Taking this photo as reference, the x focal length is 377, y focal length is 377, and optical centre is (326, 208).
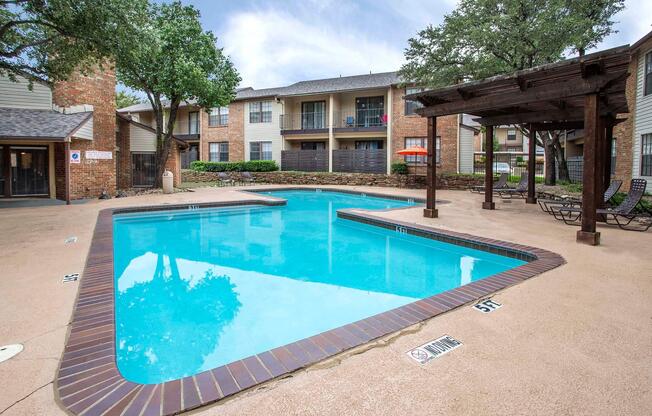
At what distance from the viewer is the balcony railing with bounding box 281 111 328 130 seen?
25.0 metres

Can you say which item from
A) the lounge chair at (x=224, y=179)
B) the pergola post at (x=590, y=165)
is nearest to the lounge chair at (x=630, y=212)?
the pergola post at (x=590, y=165)

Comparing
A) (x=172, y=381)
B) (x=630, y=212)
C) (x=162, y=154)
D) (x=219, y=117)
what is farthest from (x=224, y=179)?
(x=172, y=381)

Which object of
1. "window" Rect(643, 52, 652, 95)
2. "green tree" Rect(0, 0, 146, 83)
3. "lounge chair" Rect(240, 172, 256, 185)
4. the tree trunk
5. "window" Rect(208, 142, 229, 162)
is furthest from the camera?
"window" Rect(208, 142, 229, 162)

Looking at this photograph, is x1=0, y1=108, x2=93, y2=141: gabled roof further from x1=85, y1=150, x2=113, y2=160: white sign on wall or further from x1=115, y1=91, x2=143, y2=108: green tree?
x1=115, y1=91, x2=143, y2=108: green tree

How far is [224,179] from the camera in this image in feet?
72.7

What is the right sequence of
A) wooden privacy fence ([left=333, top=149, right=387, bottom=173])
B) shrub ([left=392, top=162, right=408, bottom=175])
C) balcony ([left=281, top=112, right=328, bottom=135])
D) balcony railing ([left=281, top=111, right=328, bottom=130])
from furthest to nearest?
balcony railing ([left=281, top=111, right=328, bottom=130]) → balcony ([left=281, top=112, right=328, bottom=135]) → wooden privacy fence ([left=333, top=149, right=387, bottom=173]) → shrub ([left=392, top=162, right=408, bottom=175])

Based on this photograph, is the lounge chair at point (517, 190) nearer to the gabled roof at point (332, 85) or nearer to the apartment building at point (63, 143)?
the gabled roof at point (332, 85)

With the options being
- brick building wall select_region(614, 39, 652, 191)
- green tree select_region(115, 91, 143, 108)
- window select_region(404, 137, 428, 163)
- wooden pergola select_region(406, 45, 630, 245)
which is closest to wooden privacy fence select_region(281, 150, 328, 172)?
window select_region(404, 137, 428, 163)

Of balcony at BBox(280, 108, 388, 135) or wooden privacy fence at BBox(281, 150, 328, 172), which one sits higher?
balcony at BBox(280, 108, 388, 135)

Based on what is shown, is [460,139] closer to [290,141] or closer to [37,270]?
[290,141]

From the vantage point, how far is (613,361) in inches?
104

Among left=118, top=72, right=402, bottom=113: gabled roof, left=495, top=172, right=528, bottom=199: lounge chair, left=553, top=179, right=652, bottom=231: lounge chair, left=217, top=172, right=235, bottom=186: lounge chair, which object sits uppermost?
left=118, top=72, right=402, bottom=113: gabled roof

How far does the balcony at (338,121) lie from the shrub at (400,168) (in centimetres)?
260

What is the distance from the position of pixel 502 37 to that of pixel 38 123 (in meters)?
16.9
